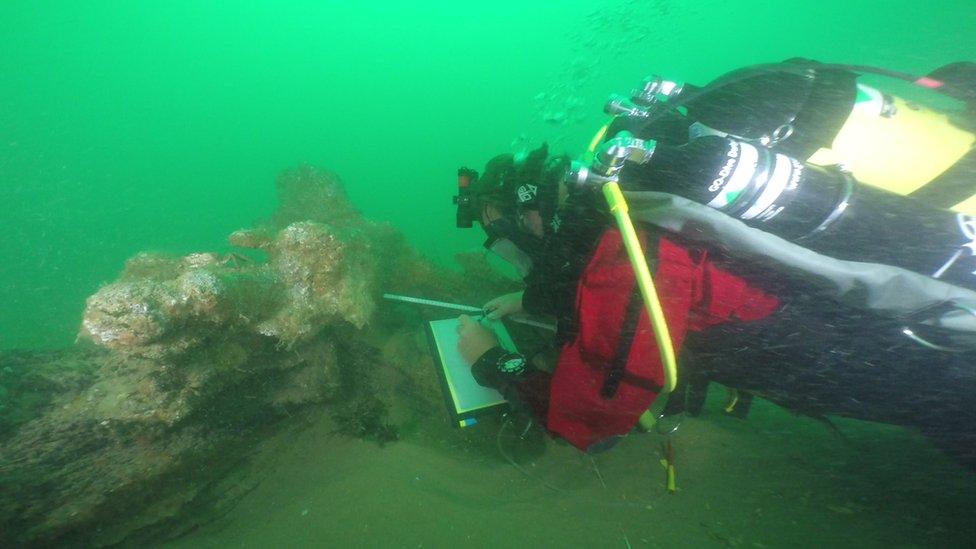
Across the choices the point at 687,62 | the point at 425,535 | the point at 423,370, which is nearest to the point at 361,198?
the point at 423,370

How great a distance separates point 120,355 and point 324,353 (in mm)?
1476

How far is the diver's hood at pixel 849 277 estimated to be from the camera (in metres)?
1.90

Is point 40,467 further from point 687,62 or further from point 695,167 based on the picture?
point 687,62

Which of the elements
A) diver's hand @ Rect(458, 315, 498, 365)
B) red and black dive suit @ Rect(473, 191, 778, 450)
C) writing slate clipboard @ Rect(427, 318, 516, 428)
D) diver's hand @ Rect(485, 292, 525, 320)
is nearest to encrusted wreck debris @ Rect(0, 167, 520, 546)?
writing slate clipboard @ Rect(427, 318, 516, 428)

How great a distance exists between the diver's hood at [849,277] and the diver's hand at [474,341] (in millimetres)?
1916

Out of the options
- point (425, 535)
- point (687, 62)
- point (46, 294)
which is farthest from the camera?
point (687, 62)

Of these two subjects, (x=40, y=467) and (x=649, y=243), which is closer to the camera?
(x=649, y=243)

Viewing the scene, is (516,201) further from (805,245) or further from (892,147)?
(892,147)

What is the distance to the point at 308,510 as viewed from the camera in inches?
107

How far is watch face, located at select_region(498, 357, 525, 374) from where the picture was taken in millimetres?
2904

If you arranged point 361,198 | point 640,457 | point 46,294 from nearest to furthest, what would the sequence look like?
point 640,457
point 46,294
point 361,198

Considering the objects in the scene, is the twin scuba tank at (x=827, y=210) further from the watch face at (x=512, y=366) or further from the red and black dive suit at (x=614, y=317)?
the watch face at (x=512, y=366)

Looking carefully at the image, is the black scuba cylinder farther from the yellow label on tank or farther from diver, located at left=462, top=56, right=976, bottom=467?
the yellow label on tank

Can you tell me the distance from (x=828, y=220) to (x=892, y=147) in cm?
91
